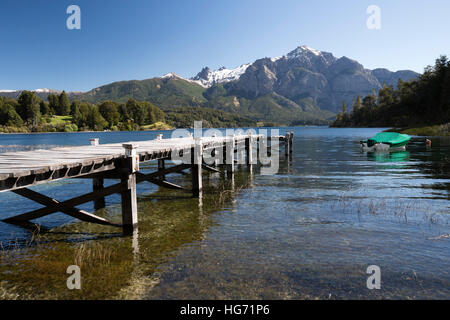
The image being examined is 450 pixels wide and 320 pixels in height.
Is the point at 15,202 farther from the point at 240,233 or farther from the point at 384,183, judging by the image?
the point at 384,183

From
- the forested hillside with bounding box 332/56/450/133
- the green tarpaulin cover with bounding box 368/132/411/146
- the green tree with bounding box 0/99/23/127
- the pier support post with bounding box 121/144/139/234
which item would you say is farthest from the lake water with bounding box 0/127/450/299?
the green tree with bounding box 0/99/23/127

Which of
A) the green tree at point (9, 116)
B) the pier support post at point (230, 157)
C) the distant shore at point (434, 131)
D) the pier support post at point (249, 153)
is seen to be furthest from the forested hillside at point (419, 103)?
the green tree at point (9, 116)

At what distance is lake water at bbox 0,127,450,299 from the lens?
292 inches

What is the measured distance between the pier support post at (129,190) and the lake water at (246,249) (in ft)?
1.82

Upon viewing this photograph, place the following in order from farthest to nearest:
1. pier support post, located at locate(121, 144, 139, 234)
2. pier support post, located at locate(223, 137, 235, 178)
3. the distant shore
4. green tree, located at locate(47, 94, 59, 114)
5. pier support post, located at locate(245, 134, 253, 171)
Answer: green tree, located at locate(47, 94, 59, 114) < the distant shore < pier support post, located at locate(245, 134, 253, 171) < pier support post, located at locate(223, 137, 235, 178) < pier support post, located at locate(121, 144, 139, 234)

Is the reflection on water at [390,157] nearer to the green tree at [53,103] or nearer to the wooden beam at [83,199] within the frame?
the wooden beam at [83,199]

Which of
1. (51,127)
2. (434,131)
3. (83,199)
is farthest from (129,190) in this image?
(51,127)

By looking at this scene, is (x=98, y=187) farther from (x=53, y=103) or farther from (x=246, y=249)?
(x=53, y=103)

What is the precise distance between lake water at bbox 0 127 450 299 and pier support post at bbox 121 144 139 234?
56cm

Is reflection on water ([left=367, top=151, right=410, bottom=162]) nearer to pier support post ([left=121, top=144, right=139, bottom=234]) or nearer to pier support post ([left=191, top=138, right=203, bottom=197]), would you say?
pier support post ([left=191, top=138, right=203, bottom=197])

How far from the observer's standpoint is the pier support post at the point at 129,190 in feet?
36.0

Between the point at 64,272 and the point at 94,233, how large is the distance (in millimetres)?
3459

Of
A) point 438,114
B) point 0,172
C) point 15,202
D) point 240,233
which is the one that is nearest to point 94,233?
point 0,172
